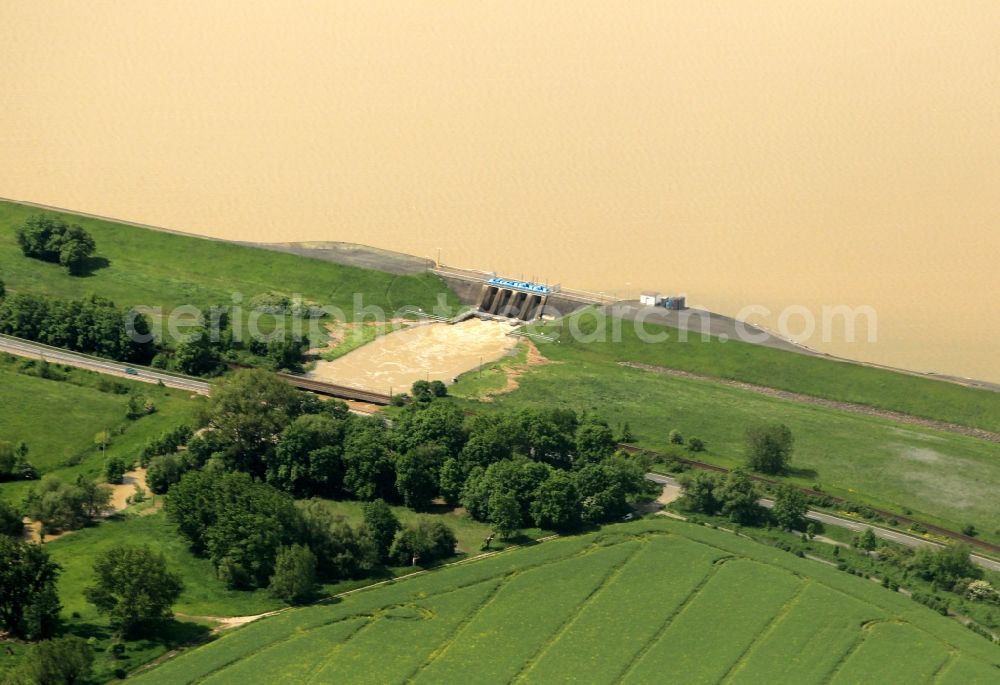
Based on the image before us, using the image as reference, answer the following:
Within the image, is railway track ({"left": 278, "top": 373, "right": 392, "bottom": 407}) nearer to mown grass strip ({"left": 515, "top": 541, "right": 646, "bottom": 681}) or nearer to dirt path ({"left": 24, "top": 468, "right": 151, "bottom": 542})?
dirt path ({"left": 24, "top": 468, "right": 151, "bottom": 542})

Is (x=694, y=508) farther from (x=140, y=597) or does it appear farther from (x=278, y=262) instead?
(x=278, y=262)

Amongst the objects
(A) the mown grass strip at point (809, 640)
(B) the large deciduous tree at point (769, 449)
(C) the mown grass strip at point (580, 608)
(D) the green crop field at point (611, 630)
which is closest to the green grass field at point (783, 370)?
(B) the large deciduous tree at point (769, 449)

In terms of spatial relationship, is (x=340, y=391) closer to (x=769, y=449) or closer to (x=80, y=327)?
(x=80, y=327)

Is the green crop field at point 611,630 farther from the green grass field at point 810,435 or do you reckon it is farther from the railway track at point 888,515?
the green grass field at point 810,435

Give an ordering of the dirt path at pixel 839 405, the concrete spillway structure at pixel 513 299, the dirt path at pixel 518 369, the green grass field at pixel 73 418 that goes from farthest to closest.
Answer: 1. the concrete spillway structure at pixel 513 299
2. the dirt path at pixel 518 369
3. the dirt path at pixel 839 405
4. the green grass field at pixel 73 418

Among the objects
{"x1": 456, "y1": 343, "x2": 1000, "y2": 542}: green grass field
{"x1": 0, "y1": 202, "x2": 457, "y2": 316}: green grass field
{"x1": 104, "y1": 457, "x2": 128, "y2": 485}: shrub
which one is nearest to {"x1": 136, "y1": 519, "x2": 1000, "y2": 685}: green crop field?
{"x1": 456, "y1": 343, "x2": 1000, "y2": 542}: green grass field

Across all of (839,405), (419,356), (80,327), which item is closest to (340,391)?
(419,356)
